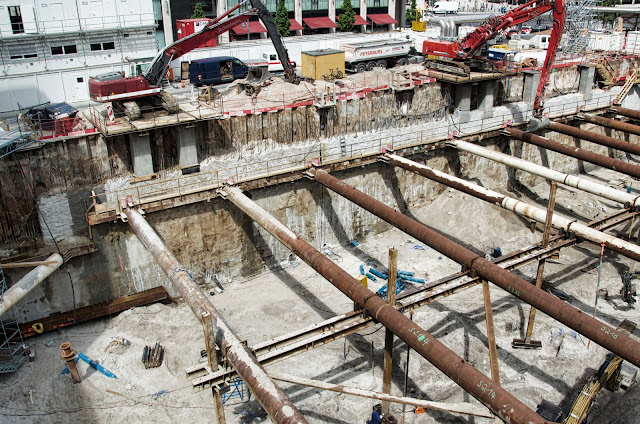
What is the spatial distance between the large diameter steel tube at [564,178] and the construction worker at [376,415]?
13989 mm

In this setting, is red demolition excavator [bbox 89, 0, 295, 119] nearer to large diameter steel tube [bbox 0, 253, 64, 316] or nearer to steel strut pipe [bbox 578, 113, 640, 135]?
large diameter steel tube [bbox 0, 253, 64, 316]

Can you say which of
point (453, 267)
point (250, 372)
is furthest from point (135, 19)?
point (250, 372)

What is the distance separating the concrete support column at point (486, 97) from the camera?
116 ft

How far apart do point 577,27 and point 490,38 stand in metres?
13.5

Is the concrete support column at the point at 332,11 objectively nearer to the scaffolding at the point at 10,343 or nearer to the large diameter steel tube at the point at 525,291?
the large diameter steel tube at the point at 525,291

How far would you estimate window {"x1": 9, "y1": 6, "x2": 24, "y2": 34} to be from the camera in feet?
106

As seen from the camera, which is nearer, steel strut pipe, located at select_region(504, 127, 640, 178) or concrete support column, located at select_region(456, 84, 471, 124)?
steel strut pipe, located at select_region(504, 127, 640, 178)

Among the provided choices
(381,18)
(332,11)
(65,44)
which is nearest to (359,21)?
(332,11)

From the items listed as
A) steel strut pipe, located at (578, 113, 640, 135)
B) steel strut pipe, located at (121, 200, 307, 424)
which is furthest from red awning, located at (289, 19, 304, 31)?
steel strut pipe, located at (121, 200, 307, 424)

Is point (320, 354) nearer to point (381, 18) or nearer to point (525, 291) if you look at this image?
point (525, 291)

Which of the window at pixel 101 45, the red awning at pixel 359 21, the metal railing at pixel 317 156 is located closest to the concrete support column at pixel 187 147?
the metal railing at pixel 317 156

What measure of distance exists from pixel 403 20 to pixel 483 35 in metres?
46.4

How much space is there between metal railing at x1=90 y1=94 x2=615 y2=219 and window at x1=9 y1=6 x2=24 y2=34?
598 inches

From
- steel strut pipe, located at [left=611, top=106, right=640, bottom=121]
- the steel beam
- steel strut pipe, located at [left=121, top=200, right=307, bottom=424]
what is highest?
steel strut pipe, located at [left=611, top=106, right=640, bottom=121]
